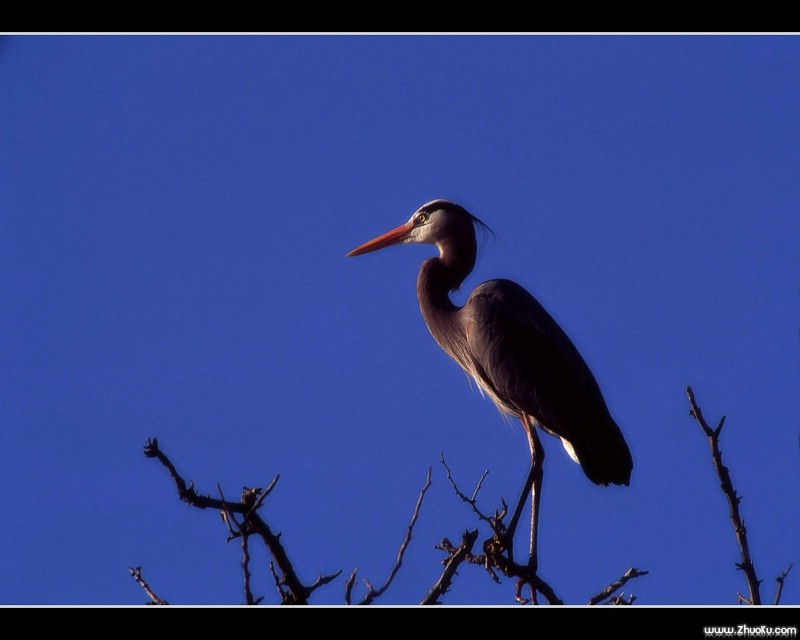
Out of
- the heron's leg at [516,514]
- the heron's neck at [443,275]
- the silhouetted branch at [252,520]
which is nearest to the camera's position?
the silhouetted branch at [252,520]

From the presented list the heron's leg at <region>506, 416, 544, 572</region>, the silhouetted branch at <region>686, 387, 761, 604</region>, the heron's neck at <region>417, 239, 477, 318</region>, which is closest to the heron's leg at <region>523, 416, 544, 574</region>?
the heron's leg at <region>506, 416, 544, 572</region>

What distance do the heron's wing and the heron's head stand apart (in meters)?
0.59

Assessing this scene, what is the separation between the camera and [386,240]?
727 cm

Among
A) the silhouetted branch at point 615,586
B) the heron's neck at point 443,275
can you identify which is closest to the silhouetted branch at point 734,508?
the silhouetted branch at point 615,586

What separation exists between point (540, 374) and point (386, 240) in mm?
1775

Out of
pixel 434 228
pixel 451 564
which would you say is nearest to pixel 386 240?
pixel 434 228

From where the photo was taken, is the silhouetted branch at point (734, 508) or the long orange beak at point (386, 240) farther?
the long orange beak at point (386, 240)

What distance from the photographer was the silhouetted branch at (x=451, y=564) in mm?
4078

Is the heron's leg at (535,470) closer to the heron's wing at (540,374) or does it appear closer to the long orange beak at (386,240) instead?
the heron's wing at (540,374)

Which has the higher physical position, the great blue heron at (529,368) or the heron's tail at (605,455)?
the great blue heron at (529,368)
